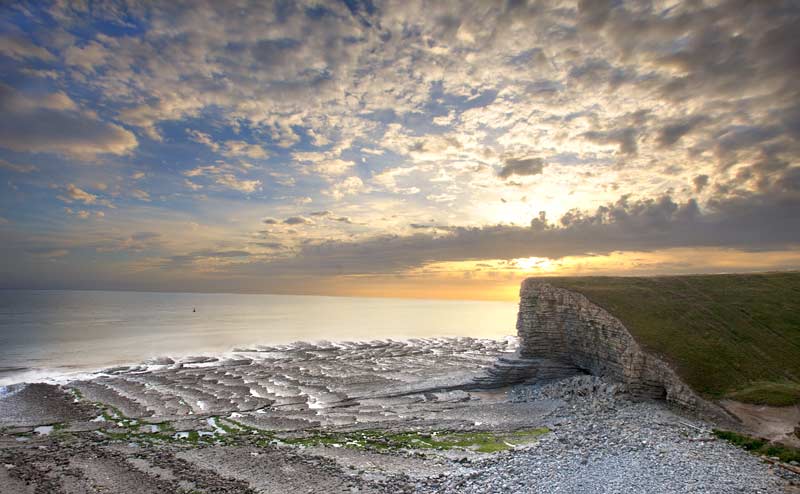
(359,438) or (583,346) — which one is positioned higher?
(583,346)

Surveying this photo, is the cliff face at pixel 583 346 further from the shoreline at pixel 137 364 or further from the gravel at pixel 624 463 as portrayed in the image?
the shoreline at pixel 137 364

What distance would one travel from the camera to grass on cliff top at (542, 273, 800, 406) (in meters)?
33.9

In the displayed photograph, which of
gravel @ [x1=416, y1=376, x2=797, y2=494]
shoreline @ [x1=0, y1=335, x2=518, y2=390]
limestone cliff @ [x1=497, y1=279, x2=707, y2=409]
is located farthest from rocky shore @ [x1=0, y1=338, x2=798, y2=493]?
shoreline @ [x1=0, y1=335, x2=518, y2=390]

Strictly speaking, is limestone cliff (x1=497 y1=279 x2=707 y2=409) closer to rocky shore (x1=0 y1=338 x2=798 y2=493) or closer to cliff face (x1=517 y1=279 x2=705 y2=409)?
cliff face (x1=517 y1=279 x2=705 y2=409)

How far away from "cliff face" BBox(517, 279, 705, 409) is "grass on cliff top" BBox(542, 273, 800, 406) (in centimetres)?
111

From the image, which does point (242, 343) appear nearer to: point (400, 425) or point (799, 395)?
point (400, 425)

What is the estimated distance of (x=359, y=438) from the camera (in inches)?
1228

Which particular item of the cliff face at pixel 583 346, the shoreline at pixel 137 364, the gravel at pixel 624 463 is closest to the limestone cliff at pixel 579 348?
the cliff face at pixel 583 346

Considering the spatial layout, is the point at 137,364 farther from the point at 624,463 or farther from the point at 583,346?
the point at 624,463

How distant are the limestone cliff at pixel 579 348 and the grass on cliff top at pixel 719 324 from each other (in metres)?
1.07

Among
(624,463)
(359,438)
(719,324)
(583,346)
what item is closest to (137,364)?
(359,438)

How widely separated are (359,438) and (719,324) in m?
36.5

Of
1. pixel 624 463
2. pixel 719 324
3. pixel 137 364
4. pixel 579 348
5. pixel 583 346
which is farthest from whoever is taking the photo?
pixel 137 364

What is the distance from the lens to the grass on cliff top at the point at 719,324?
33.9 m
